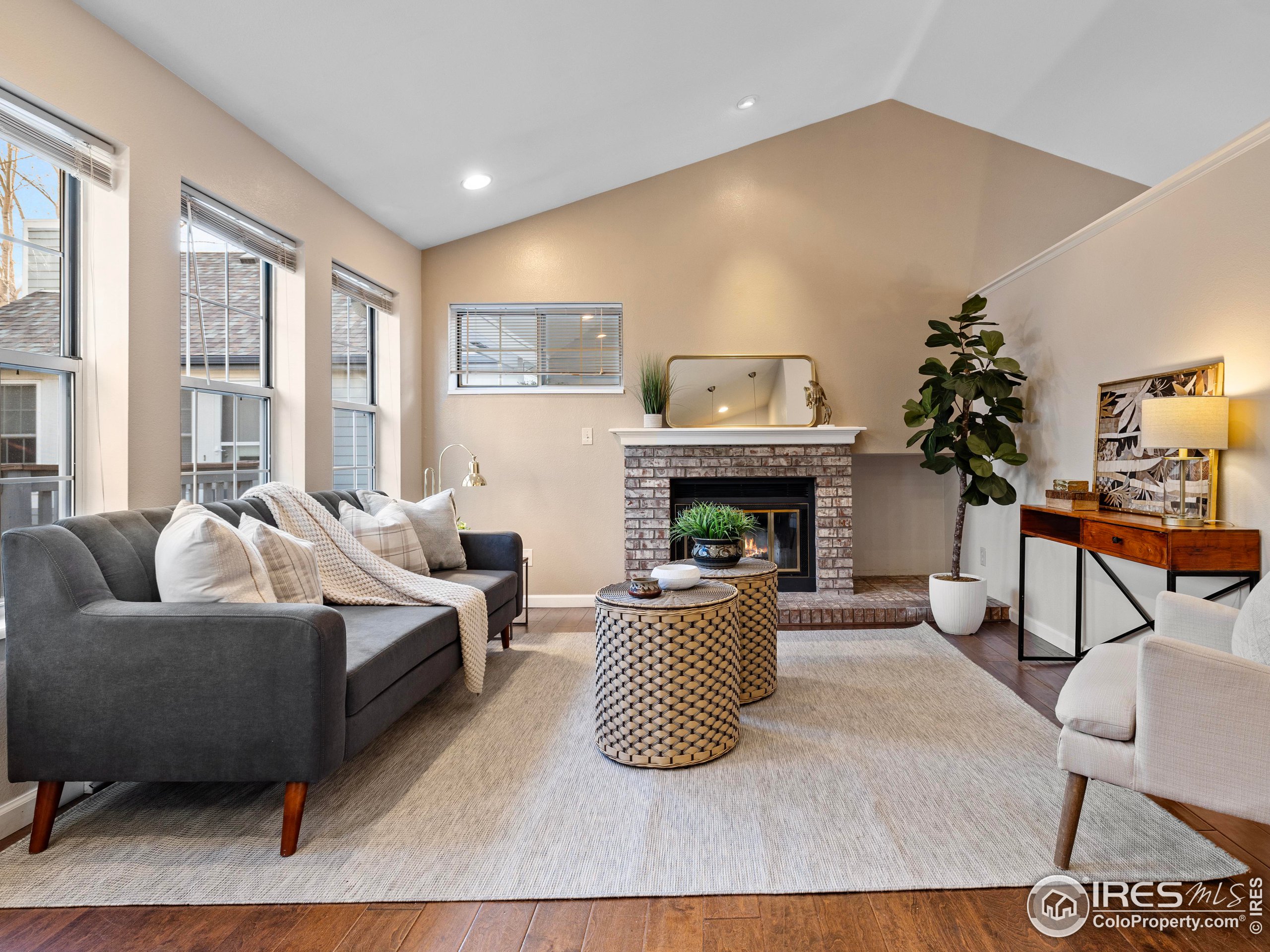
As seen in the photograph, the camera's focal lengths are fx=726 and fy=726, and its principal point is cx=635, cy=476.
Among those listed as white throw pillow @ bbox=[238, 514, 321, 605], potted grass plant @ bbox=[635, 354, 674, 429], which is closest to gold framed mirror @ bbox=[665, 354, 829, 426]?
potted grass plant @ bbox=[635, 354, 674, 429]

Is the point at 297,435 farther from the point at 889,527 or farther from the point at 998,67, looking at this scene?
the point at 998,67

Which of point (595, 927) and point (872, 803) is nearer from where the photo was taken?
point (595, 927)

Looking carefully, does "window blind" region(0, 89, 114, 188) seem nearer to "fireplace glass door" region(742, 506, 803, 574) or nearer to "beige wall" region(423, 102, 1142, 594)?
"beige wall" region(423, 102, 1142, 594)

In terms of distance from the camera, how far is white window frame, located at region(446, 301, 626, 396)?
17.0ft

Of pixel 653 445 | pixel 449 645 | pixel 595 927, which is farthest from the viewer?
pixel 653 445

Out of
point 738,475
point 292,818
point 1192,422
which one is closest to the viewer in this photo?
point 292,818

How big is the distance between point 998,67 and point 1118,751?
413 cm

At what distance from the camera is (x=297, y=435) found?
12.0ft

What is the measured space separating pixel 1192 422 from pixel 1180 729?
1.51 meters

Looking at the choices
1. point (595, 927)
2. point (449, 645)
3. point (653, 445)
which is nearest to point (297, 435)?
point (449, 645)

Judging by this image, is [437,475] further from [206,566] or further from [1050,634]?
[1050,634]

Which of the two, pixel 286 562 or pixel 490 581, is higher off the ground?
pixel 286 562

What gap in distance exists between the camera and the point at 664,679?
242 cm

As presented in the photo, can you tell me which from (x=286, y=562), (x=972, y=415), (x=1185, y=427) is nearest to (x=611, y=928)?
(x=286, y=562)
